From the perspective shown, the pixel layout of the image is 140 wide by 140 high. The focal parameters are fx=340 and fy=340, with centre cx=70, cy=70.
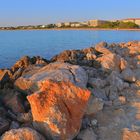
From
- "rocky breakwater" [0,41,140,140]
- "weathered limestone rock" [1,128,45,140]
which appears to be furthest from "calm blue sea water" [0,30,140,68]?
"weathered limestone rock" [1,128,45,140]

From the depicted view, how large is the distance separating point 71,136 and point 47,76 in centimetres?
200

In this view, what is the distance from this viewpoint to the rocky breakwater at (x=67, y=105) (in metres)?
6.73

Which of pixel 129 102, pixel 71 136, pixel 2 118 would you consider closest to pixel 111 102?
pixel 129 102

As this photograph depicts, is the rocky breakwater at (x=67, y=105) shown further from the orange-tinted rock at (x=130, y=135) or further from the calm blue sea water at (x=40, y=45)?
the calm blue sea water at (x=40, y=45)

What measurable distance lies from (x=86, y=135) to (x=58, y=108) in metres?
0.83

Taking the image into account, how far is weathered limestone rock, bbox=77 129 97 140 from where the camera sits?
700 centimetres

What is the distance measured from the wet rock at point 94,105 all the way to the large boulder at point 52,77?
45 centimetres

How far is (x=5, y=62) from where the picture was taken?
961 inches

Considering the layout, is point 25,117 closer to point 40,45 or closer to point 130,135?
point 130,135

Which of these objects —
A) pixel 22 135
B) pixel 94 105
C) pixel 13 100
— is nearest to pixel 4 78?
pixel 13 100

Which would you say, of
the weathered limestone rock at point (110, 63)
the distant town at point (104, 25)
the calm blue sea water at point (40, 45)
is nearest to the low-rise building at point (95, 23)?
the distant town at point (104, 25)

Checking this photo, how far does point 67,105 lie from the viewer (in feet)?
23.2

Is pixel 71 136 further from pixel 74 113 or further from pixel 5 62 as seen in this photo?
pixel 5 62

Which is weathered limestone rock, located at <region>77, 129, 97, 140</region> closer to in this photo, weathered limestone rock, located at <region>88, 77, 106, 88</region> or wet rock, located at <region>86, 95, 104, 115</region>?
wet rock, located at <region>86, 95, 104, 115</region>
